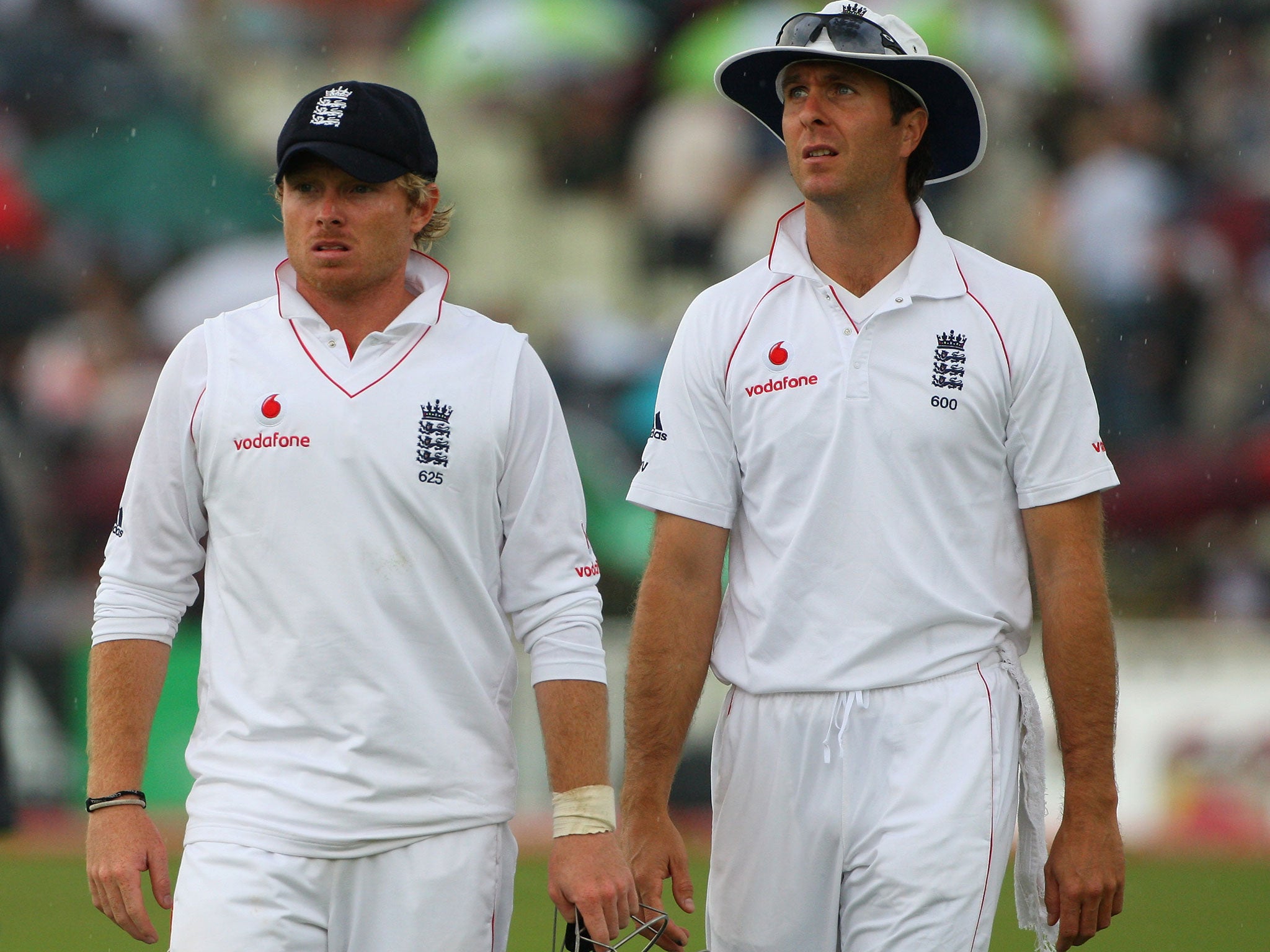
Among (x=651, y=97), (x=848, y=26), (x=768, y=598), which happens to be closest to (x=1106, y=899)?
(x=768, y=598)

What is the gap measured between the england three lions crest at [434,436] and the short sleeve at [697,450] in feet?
1.66

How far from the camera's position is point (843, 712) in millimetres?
3607

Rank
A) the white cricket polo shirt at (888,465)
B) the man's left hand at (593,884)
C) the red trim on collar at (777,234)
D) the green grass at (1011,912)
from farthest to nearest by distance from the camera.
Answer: the green grass at (1011,912)
the red trim on collar at (777,234)
the white cricket polo shirt at (888,465)
the man's left hand at (593,884)

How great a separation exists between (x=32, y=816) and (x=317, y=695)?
532 cm

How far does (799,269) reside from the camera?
3.82 meters

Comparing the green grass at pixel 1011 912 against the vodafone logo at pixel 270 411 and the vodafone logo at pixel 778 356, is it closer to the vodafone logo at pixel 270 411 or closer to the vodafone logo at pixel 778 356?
the vodafone logo at pixel 778 356

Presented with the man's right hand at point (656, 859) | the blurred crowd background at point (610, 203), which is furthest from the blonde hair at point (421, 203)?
the blurred crowd background at point (610, 203)

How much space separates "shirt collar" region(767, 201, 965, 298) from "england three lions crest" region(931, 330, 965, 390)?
91 millimetres

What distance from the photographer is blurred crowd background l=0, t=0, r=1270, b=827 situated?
9594mm

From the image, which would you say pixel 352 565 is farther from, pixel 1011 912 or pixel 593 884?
pixel 1011 912

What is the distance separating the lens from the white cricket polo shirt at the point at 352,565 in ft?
10.7

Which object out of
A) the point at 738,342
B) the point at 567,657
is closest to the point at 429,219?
the point at 738,342

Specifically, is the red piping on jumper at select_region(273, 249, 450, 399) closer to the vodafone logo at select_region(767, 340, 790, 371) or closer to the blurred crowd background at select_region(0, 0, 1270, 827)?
the vodafone logo at select_region(767, 340, 790, 371)

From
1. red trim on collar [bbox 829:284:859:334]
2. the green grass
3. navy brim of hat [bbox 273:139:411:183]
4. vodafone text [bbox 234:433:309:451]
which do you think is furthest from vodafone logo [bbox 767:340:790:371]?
the green grass
